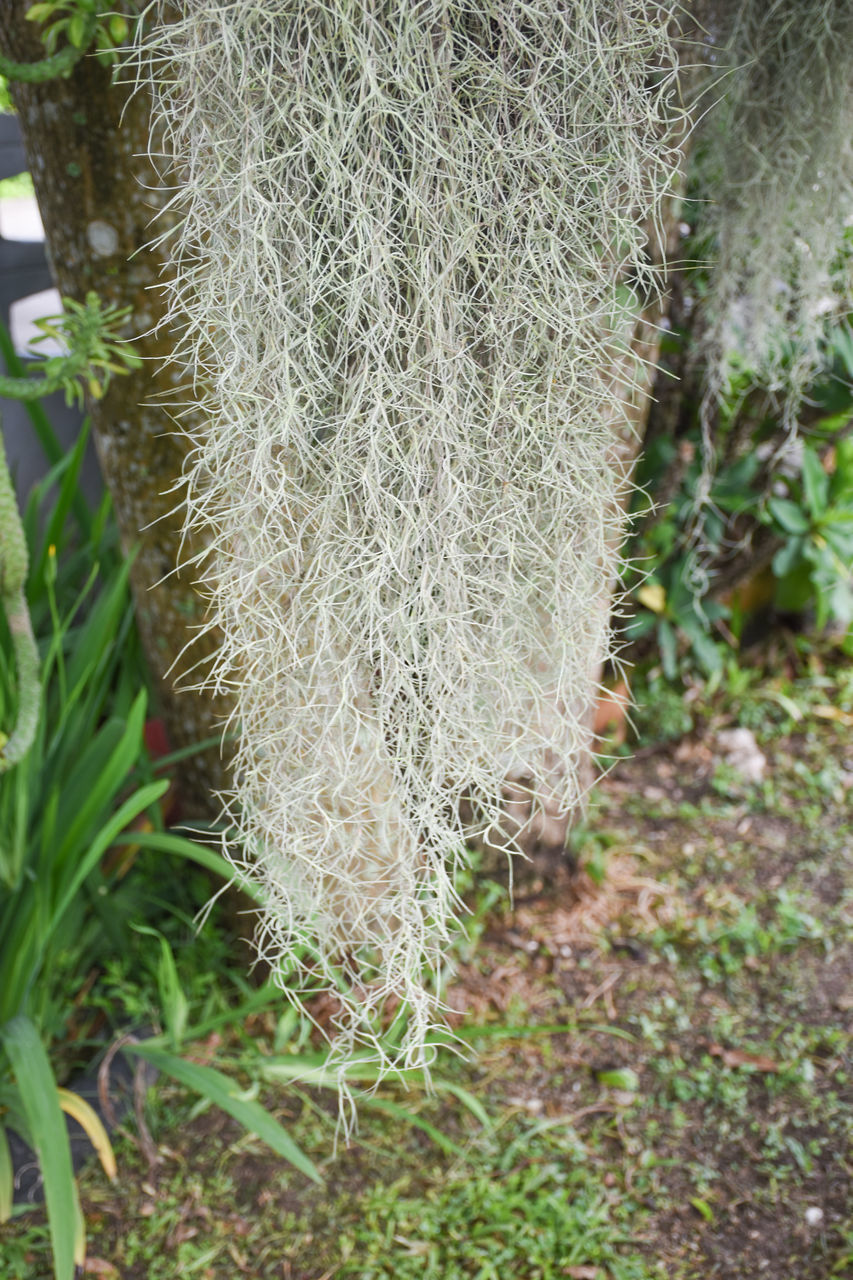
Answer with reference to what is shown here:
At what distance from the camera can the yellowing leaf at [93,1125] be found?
1.15 metres

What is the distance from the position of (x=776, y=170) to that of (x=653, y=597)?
0.88m

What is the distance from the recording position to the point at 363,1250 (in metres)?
1.12

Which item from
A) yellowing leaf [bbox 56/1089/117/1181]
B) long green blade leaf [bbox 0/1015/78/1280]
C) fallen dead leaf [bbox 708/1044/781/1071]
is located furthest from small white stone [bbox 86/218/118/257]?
fallen dead leaf [bbox 708/1044/781/1071]

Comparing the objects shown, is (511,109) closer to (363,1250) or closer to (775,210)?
(775,210)

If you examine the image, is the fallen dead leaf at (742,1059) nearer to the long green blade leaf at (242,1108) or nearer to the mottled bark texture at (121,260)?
the long green blade leaf at (242,1108)

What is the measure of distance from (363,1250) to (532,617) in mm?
845

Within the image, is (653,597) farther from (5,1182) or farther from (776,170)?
(5,1182)

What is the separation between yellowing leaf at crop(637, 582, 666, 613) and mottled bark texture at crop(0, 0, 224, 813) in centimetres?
93

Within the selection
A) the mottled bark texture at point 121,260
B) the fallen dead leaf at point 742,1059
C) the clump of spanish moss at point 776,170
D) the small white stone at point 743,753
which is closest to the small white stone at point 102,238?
the mottled bark texture at point 121,260

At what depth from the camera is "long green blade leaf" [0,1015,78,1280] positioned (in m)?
0.89

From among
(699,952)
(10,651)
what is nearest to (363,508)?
(10,651)

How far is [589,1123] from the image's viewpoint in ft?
4.16

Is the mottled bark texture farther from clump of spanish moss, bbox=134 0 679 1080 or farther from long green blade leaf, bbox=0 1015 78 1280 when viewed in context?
long green blade leaf, bbox=0 1015 78 1280

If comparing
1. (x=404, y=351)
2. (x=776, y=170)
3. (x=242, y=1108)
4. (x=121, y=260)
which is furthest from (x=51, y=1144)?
(x=776, y=170)
